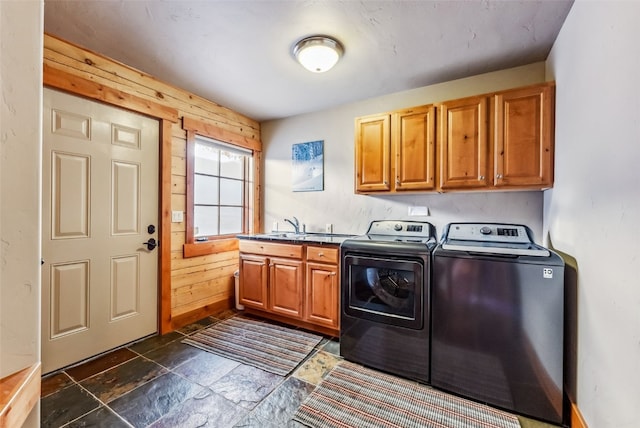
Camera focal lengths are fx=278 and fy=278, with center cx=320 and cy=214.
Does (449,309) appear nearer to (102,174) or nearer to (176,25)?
(176,25)

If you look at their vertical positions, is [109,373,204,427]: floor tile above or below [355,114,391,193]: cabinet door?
below

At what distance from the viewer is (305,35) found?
1961mm

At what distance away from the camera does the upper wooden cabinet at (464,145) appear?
6.68 feet

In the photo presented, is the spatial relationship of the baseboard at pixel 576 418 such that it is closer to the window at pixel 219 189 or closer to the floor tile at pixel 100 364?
the floor tile at pixel 100 364

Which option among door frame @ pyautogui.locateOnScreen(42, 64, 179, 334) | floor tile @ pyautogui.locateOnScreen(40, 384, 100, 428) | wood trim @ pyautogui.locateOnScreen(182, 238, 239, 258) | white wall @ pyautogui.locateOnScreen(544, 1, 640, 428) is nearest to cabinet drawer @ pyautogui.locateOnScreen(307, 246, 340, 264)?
wood trim @ pyautogui.locateOnScreen(182, 238, 239, 258)

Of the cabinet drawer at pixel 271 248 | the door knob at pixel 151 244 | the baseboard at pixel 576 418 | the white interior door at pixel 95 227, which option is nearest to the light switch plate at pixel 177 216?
the white interior door at pixel 95 227

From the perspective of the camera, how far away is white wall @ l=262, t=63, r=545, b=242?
241 centimetres

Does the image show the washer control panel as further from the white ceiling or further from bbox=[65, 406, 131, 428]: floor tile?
bbox=[65, 406, 131, 428]: floor tile

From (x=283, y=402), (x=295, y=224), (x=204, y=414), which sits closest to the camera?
(x=204, y=414)

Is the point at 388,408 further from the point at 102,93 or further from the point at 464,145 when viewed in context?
the point at 102,93

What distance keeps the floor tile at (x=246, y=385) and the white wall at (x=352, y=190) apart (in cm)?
170

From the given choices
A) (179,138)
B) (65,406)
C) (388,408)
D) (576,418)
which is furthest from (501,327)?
(179,138)

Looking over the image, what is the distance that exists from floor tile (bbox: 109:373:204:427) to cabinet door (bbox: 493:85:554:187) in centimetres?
269

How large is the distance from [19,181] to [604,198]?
212cm
